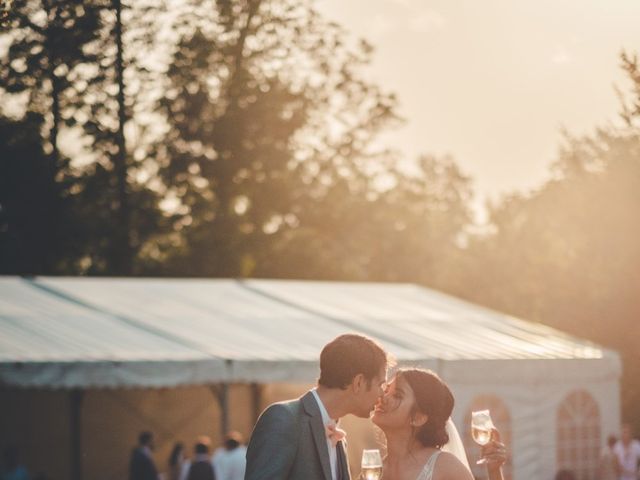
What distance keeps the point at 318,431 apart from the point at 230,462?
10721 millimetres

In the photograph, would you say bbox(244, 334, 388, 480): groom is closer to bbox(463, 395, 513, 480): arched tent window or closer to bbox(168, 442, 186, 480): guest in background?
bbox(168, 442, 186, 480): guest in background

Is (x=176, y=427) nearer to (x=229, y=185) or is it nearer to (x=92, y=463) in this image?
(x=92, y=463)

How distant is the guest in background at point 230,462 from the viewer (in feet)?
49.5

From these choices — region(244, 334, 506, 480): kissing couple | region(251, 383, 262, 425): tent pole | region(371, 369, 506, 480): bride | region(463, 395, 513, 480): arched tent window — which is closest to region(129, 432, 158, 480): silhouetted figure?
region(463, 395, 513, 480): arched tent window

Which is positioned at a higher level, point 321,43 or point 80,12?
point 321,43

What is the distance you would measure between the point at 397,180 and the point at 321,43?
5316 millimetres

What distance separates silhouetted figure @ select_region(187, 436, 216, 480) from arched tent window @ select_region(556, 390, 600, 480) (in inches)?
275

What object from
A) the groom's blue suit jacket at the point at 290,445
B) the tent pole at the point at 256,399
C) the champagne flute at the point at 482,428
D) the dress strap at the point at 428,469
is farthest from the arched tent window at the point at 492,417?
the groom's blue suit jacket at the point at 290,445

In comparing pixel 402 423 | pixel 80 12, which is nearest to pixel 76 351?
pixel 80 12

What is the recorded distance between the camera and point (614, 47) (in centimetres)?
825

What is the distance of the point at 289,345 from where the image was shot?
17344 mm

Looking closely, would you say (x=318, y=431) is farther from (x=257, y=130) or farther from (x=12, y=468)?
(x=257, y=130)

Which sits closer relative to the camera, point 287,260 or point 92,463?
point 92,463

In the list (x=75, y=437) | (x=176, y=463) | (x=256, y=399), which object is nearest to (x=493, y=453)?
(x=176, y=463)
